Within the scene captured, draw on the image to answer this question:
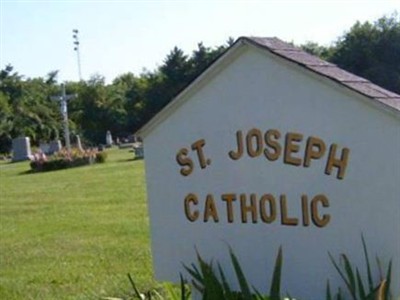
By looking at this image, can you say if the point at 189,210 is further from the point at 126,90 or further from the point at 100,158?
the point at 126,90

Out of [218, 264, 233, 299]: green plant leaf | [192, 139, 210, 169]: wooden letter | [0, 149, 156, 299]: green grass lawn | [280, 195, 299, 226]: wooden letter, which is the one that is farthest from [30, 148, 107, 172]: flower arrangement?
[280, 195, 299, 226]: wooden letter

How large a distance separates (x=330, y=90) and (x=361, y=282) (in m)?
0.85

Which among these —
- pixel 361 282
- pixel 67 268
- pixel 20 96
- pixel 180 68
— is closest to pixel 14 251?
pixel 67 268

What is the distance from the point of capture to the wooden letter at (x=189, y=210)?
3.52 meters

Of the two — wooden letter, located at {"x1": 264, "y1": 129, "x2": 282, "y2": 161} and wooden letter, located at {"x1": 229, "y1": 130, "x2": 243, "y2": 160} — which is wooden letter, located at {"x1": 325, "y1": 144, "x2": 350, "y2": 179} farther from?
wooden letter, located at {"x1": 229, "y1": 130, "x2": 243, "y2": 160}

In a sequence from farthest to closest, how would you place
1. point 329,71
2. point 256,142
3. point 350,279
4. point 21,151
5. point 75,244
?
point 21,151 < point 75,244 < point 256,142 < point 329,71 < point 350,279

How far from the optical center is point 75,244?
9.23 metres

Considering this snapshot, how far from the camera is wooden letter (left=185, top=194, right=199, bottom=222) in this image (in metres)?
3.52

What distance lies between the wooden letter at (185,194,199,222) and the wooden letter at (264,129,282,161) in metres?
0.51

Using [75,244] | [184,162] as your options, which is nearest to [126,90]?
[75,244]

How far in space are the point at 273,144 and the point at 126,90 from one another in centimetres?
7398

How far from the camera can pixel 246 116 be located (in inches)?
130

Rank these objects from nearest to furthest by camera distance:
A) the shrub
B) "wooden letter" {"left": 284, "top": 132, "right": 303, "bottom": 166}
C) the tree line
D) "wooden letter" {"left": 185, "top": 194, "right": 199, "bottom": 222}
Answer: "wooden letter" {"left": 284, "top": 132, "right": 303, "bottom": 166}
"wooden letter" {"left": 185, "top": 194, "right": 199, "bottom": 222}
the shrub
the tree line

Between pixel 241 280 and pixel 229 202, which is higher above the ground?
pixel 229 202
